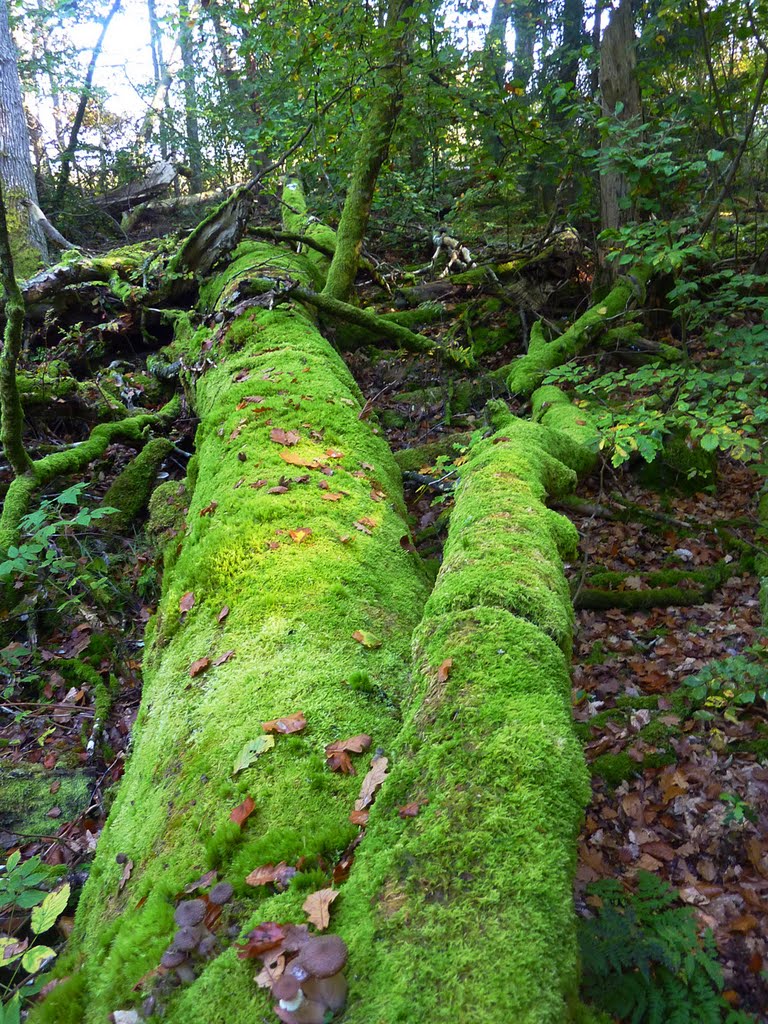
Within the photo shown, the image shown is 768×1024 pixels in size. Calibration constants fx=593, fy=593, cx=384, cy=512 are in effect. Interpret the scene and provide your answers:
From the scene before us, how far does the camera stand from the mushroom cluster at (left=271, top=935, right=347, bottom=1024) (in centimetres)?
124

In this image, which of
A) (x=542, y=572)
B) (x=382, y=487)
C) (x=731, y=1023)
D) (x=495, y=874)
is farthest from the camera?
(x=382, y=487)

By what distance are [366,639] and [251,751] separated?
29.4 inches

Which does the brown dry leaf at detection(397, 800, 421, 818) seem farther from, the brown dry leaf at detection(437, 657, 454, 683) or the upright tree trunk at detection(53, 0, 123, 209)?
the upright tree trunk at detection(53, 0, 123, 209)

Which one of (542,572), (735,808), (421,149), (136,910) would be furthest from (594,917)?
(421,149)

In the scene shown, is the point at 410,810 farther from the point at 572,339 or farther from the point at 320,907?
the point at 572,339

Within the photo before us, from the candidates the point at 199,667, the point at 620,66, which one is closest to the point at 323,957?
the point at 199,667

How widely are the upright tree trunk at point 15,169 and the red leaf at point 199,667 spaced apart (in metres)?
10.2

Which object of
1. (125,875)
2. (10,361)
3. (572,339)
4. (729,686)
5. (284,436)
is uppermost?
(10,361)

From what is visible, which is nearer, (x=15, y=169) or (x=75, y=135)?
(x=15, y=169)

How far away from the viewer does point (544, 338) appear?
354 inches

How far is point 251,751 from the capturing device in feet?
7.06

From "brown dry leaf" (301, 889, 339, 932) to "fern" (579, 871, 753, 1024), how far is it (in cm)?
164

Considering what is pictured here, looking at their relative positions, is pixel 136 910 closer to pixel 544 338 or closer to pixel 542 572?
pixel 542 572

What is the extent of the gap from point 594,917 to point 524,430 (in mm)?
3164
